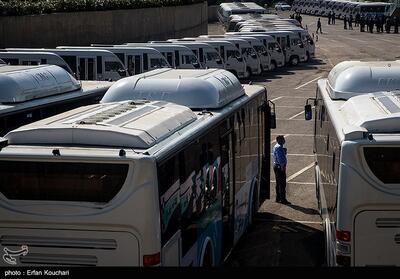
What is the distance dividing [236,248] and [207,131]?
145 inches

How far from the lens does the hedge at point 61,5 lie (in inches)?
1385

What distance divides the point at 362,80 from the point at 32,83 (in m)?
5.88

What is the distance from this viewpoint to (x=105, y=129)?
8305 millimetres

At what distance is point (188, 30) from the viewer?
58188 mm

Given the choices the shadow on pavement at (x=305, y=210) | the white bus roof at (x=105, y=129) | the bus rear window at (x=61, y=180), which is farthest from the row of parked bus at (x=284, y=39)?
the bus rear window at (x=61, y=180)

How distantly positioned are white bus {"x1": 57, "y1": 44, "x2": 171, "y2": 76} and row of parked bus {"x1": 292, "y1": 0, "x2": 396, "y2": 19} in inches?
2112

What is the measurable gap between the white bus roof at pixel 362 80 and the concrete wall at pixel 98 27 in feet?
80.2

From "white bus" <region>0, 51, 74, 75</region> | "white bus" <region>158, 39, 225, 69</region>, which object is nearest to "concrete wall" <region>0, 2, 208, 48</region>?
"white bus" <region>158, 39, 225, 69</region>

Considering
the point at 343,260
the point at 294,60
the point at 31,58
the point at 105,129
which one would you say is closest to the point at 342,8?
the point at 294,60

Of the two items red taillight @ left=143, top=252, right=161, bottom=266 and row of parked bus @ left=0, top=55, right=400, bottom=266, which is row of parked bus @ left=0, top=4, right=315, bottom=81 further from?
red taillight @ left=143, top=252, right=161, bottom=266

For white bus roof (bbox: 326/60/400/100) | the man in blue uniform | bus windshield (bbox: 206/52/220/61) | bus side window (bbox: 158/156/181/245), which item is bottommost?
bus windshield (bbox: 206/52/220/61)

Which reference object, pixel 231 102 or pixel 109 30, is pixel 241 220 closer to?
pixel 231 102

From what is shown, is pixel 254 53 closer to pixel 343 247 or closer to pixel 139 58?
pixel 139 58

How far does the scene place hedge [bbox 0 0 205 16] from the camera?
35.2 meters
